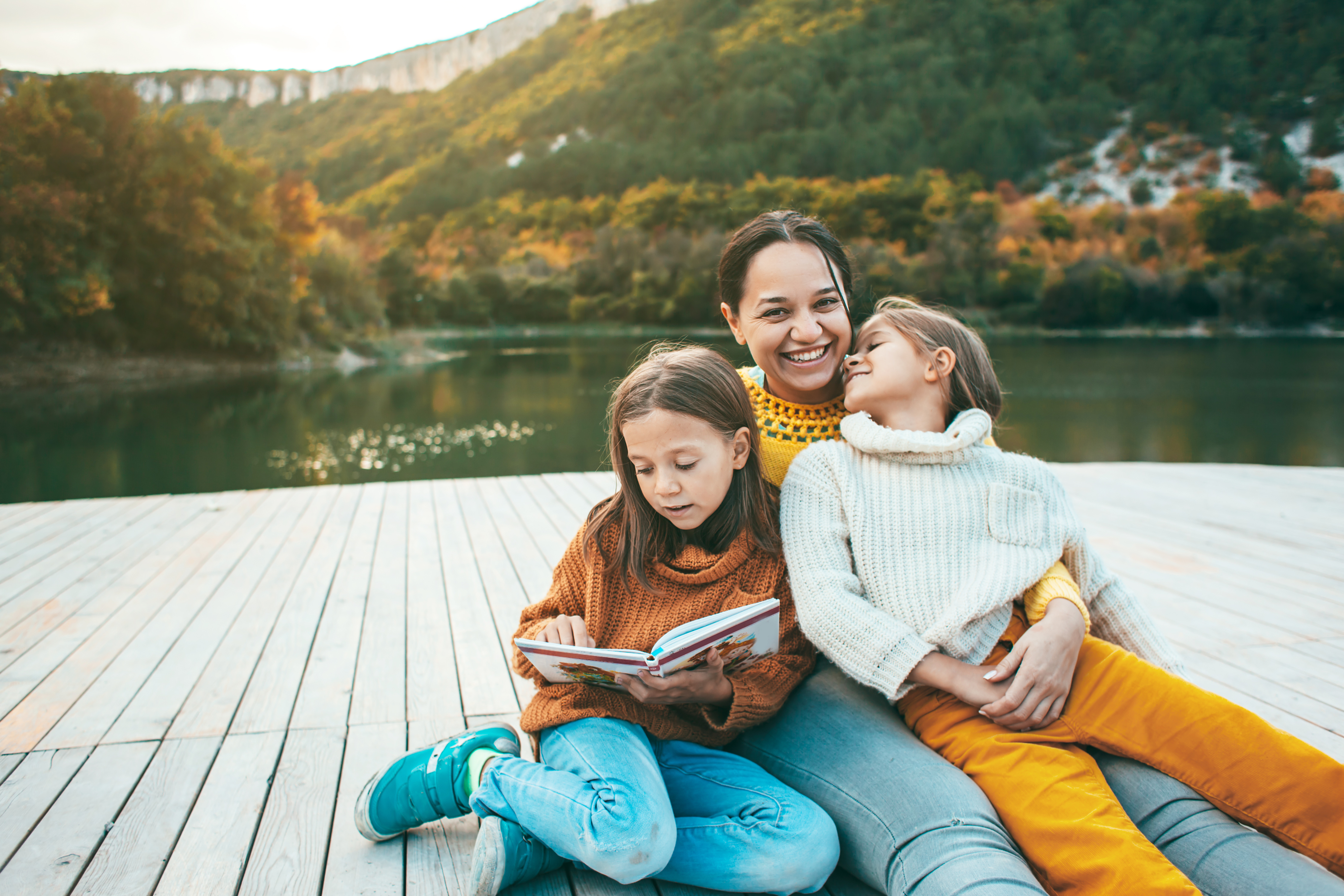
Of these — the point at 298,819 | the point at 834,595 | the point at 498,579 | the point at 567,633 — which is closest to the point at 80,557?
the point at 498,579

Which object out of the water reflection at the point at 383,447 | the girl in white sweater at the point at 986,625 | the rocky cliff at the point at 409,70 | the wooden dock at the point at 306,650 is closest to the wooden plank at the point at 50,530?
the wooden dock at the point at 306,650

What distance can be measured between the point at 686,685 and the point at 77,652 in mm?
1882

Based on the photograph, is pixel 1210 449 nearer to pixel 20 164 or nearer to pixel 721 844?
pixel 721 844

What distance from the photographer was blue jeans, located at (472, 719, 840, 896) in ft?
3.62

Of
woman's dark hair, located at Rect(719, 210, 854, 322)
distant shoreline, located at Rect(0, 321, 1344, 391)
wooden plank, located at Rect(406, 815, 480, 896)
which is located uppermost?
woman's dark hair, located at Rect(719, 210, 854, 322)

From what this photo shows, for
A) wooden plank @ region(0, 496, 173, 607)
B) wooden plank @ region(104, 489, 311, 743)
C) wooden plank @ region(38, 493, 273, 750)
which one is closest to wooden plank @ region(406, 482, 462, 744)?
wooden plank @ region(104, 489, 311, 743)

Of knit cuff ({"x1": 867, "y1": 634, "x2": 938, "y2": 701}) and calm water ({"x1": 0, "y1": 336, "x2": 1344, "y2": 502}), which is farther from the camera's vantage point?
calm water ({"x1": 0, "y1": 336, "x2": 1344, "y2": 502})

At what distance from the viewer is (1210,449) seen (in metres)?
13.4

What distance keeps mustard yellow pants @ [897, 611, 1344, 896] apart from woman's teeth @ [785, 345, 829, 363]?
589 millimetres

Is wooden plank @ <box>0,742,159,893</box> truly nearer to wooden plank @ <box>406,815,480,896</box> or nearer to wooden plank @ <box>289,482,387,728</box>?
wooden plank @ <box>289,482,387,728</box>

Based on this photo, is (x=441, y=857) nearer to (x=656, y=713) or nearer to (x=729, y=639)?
(x=656, y=713)

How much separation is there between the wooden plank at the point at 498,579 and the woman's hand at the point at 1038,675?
96 cm

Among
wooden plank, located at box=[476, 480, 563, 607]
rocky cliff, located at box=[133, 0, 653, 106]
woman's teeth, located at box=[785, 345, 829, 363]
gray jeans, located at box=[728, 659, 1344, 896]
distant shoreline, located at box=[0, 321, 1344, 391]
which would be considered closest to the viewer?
gray jeans, located at box=[728, 659, 1344, 896]

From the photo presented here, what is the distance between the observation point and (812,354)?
4.86 ft
